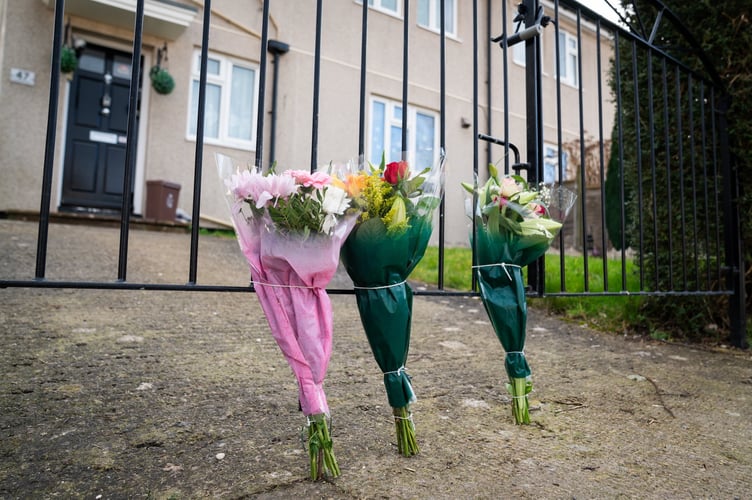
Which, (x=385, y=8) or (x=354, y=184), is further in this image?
(x=385, y=8)

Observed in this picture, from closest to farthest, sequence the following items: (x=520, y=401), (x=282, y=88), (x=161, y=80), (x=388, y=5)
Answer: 1. (x=520, y=401)
2. (x=161, y=80)
3. (x=282, y=88)
4. (x=388, y=5)

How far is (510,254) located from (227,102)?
6.45 meters

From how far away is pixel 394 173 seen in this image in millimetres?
1172

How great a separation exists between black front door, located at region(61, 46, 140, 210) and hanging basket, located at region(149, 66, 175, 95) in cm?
62

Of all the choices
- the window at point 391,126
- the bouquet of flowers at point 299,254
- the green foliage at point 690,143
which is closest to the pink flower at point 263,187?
the bouquet of flowers at point 299,254

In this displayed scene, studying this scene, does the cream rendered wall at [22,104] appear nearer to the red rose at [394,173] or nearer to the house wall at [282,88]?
the house wall at [282,88]

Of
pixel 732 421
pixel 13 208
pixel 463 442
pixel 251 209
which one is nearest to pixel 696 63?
pixel 732 421

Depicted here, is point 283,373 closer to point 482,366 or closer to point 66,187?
point 482,366

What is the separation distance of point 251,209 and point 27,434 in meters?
0.83

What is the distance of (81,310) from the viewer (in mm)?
2428

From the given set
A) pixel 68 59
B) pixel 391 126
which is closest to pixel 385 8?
pixel 391 126

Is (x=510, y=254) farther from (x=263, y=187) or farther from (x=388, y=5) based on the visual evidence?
(x=388, y=5)

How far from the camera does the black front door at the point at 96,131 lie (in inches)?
252

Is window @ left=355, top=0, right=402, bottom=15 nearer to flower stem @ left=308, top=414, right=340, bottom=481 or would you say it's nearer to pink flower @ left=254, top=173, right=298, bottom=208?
pink flower @ left=254, top=173, right=298, bottom=208
